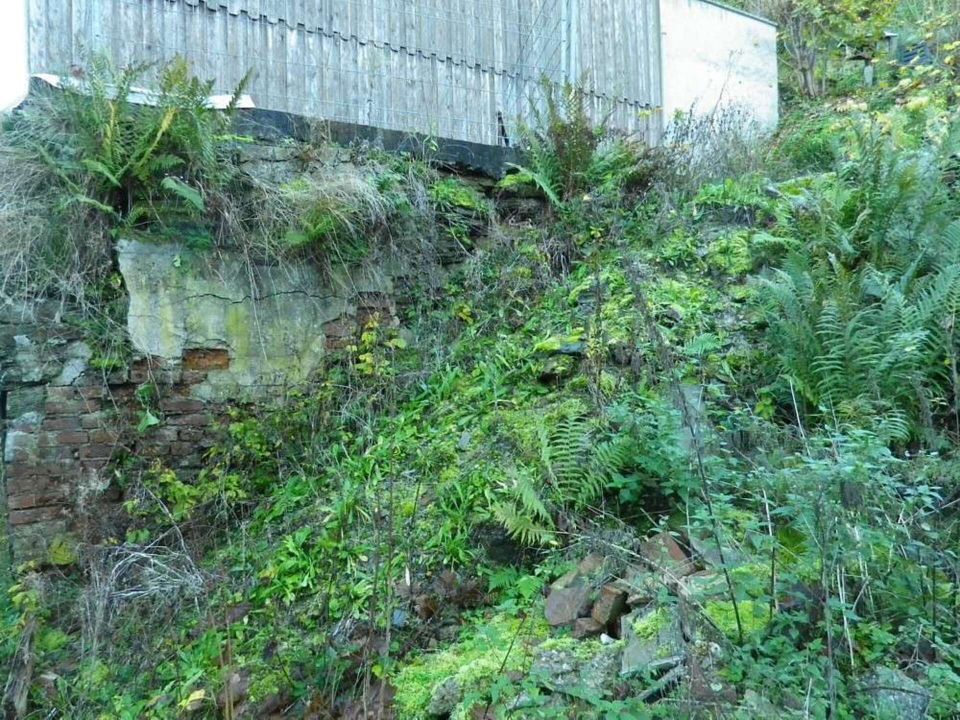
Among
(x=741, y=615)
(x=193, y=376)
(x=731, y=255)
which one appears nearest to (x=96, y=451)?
(x=193, y=376)

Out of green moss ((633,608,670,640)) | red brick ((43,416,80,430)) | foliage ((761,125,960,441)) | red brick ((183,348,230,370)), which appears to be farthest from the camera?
red brick ((183,348,230,370))

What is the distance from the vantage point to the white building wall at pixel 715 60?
875cm

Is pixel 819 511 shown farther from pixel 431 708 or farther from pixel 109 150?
pixel 109 150

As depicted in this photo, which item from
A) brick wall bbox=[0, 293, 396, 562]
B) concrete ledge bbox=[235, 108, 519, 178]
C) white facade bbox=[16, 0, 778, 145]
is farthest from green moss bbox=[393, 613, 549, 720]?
white facade bbox=[16, 0, 778, 145]

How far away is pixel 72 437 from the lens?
16.6 ft

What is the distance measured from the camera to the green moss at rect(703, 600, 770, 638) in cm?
293

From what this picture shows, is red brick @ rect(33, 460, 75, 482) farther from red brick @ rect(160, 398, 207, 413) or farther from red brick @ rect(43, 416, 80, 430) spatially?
red brick @ rect(160, 398, 207, 413)

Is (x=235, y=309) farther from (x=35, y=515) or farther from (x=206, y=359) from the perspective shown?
(x=35, y=515)

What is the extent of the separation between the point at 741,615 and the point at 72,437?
4138 mm

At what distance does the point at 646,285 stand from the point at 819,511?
270 cm

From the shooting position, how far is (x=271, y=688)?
3600mm

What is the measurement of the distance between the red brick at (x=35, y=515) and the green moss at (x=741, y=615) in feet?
13.2

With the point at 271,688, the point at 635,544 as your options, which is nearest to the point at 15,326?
the point at 271,688

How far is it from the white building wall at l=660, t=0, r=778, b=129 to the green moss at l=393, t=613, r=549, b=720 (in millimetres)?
6472
